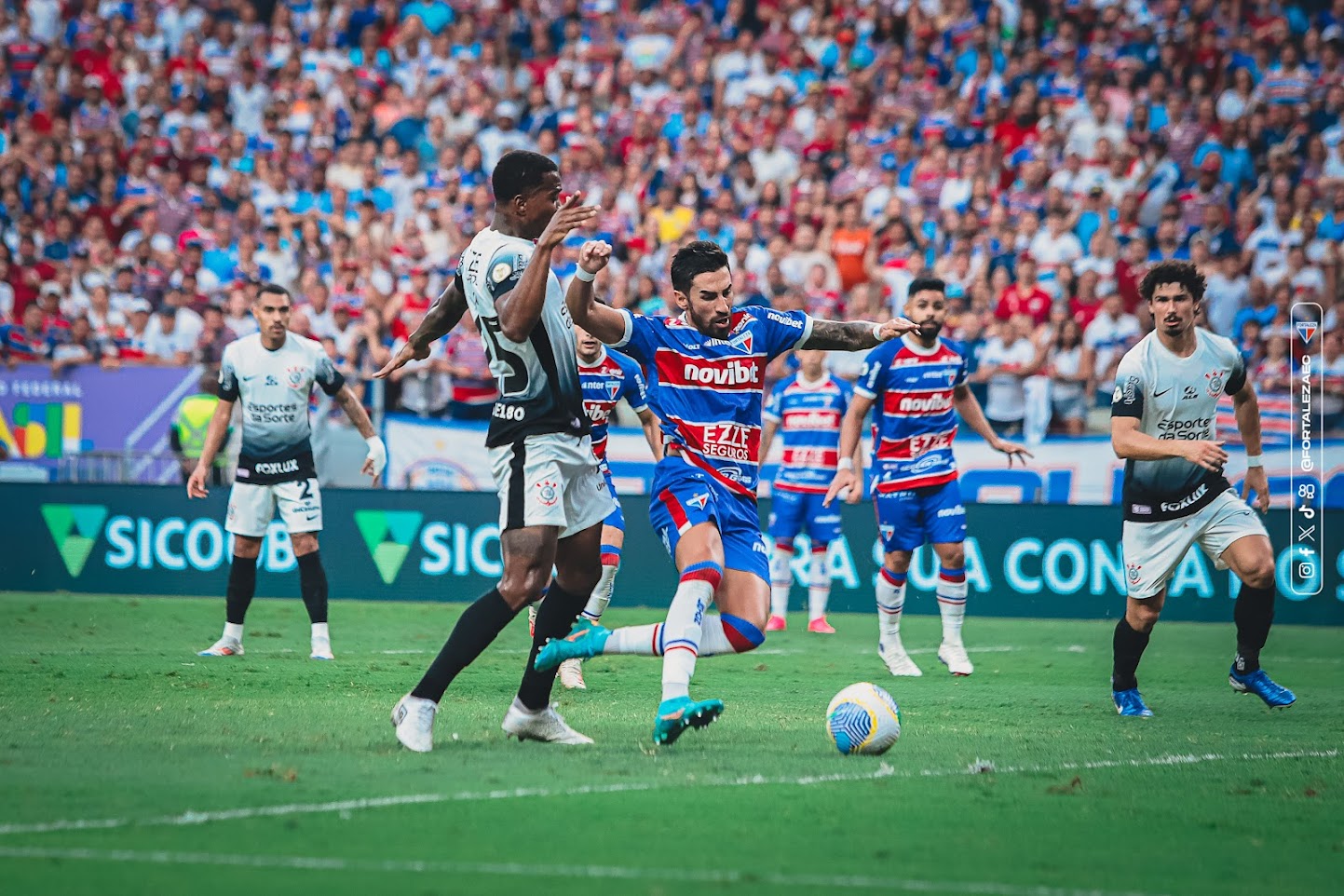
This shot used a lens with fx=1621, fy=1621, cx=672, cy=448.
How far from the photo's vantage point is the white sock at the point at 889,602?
38.5 feet

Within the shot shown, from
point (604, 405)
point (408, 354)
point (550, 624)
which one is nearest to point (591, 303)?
point (408, 354)

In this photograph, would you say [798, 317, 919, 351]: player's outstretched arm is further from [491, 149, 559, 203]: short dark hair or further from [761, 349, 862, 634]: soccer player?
[761, 349, 862, 634]: soccer player

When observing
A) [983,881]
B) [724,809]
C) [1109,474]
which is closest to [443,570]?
[1109,474]

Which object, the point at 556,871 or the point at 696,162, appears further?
the point at 696,162

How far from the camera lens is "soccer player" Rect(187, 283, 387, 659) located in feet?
39.0

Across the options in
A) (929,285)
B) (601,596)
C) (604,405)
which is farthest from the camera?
(929,285)

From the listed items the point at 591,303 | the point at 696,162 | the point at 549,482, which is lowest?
the point at 549,482

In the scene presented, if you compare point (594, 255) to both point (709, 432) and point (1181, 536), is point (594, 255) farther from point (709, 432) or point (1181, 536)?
point (1181, 536)

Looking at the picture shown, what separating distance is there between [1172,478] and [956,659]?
2865 mm

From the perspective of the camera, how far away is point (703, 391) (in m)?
7.84

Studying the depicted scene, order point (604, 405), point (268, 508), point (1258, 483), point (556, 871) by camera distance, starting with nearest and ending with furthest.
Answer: point (556, 871), point (1258, 483), point (604, 405), point (268, 508)

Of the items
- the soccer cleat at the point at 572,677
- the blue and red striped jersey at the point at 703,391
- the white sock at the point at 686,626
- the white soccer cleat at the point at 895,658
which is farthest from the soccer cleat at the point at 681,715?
the white soccer cleat at the point at 895,658

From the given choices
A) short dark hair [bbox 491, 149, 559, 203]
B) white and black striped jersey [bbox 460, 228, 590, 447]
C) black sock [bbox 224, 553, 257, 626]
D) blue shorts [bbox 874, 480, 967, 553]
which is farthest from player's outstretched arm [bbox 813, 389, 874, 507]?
short dark hair [bbox 491, 149, 559, 203]

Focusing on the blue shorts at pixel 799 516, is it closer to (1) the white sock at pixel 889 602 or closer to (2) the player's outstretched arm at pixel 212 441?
(1) the white sock at pixel 889 602
